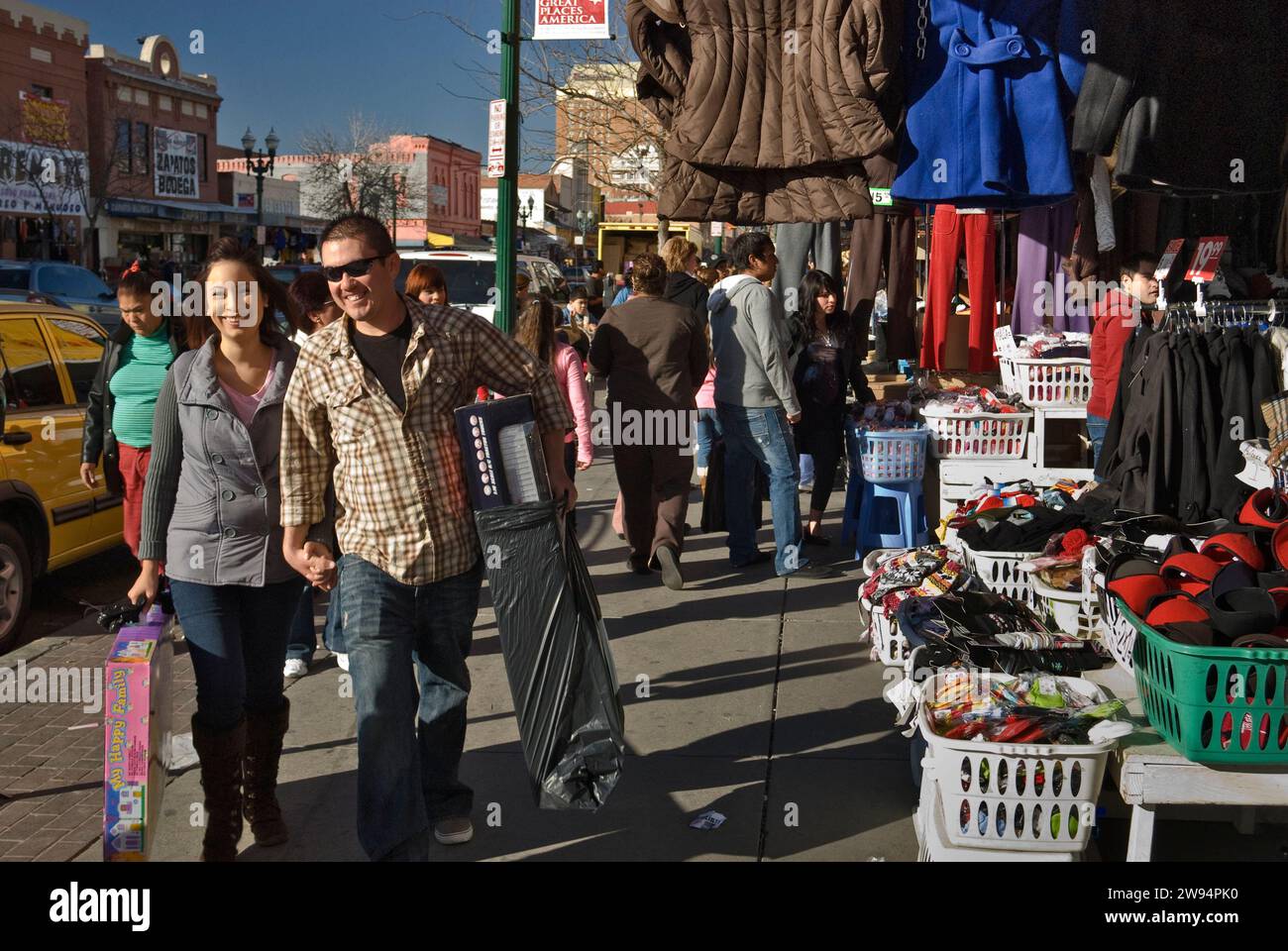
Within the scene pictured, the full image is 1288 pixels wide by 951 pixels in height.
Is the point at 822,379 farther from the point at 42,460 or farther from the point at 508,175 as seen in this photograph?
the point at 42,460

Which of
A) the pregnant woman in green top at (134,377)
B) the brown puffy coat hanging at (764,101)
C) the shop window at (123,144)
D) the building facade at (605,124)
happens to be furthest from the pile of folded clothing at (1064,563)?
the shop window at (123,144)

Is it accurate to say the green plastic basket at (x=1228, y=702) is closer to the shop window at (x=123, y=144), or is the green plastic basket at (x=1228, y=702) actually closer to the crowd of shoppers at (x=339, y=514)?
the crowd of shoppers at (x=339, y=514)

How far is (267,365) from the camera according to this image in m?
4.32

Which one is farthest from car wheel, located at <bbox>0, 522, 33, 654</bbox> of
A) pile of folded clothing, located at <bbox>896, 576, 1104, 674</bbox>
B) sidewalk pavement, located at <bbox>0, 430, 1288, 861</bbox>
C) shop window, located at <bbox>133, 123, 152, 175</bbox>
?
shop window, located at <bbox>133, 123, 152, 175</bbox>

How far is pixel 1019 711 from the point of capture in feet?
12.8

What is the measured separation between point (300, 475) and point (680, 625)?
362 cm

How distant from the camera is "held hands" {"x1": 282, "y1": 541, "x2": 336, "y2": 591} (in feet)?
12.8

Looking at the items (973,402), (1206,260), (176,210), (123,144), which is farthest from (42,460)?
(176,210)

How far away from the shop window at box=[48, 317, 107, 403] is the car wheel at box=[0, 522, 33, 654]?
1244 millimetres

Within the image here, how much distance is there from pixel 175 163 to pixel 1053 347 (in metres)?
42.7

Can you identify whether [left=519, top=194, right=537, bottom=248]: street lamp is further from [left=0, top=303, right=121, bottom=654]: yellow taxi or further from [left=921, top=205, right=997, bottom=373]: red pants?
[left=0, top=303, right=121, bottom=654]: yellow taxi

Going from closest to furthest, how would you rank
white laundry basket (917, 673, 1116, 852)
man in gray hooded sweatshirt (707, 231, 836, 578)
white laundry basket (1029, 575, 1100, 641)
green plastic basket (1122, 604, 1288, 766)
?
green plastic basket (1122, 604, 1288, 766), white laundry basket (917, 673, 1116, 852), white laundry basket (1029, 575, 1100, 641), man in gray hooded sweatshirt (707, 231, 836, 578)

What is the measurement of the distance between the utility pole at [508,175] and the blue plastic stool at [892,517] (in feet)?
9.06

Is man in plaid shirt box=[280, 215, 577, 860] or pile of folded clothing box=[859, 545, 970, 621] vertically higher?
man in plaid shirt box=[280, 215, 577, 860]
